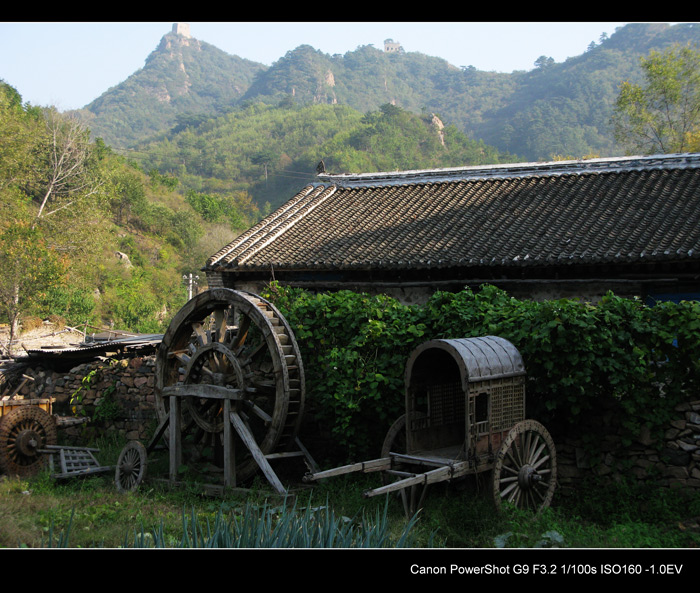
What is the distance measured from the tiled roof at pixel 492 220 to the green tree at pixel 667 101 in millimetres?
19808

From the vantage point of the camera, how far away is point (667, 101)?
32906mm

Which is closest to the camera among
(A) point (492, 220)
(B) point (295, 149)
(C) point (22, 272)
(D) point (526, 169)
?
(A) point (492, 220)

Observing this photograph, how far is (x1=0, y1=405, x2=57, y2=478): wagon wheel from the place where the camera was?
9.17m

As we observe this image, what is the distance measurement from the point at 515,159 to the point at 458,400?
Result: 174 feet

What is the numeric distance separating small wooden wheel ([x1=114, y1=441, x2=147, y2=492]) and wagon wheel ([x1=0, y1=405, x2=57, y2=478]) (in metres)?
1.60

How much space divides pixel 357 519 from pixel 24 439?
5.57m

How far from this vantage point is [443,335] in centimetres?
762

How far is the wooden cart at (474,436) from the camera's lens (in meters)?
6.07

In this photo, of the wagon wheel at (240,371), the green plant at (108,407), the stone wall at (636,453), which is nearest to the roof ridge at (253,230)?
the green plant at (108,407)

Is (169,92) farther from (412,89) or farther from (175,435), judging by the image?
(175,435)

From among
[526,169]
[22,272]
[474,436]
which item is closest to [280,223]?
[526,169]

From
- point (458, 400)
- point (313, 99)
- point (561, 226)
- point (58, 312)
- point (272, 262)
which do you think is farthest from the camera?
point (313, 99)

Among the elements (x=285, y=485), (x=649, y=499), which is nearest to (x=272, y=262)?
(x=285, y=485)

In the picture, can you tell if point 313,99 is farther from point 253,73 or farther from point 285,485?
point 285,485
